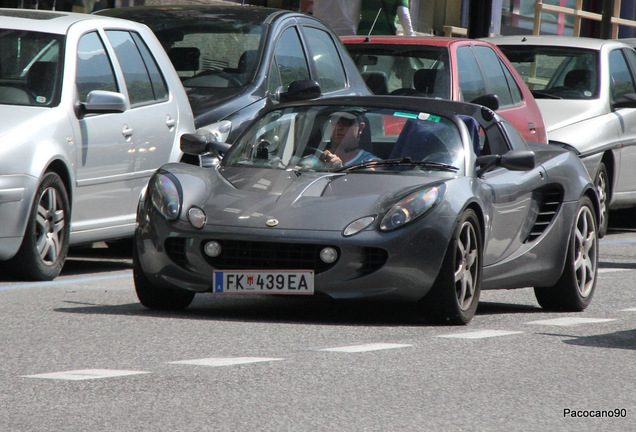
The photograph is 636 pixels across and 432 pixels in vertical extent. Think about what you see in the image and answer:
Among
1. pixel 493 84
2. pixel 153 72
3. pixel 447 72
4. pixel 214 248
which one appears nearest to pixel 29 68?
pixel 153 72

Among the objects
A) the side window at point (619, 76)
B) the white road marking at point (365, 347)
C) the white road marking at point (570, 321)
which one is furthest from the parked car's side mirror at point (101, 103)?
the side window at point (619, 76)

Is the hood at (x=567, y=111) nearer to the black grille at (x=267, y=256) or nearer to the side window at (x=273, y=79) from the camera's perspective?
the side window at (x=273, y=79)

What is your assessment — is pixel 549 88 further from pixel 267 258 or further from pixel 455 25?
pixel 455 25

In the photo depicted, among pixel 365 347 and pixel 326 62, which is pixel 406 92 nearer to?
pixel 326 62

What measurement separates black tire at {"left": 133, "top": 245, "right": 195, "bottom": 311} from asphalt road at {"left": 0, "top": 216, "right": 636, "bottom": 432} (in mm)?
101

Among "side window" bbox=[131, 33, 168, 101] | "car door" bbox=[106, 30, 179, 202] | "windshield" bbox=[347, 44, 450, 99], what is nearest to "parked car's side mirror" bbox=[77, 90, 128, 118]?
"car door" bbox=[106, 30, 179, 202]

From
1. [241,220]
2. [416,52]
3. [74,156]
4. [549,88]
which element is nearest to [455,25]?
[549,88]

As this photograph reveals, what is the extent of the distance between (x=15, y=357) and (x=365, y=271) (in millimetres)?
1995

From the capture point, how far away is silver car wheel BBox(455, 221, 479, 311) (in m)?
Answer: 7.91

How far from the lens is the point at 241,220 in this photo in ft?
25.6

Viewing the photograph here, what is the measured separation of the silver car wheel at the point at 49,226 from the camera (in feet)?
30.9

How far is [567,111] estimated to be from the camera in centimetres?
1455

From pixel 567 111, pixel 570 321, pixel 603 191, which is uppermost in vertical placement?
pixel 567 111

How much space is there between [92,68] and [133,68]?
0.57m
